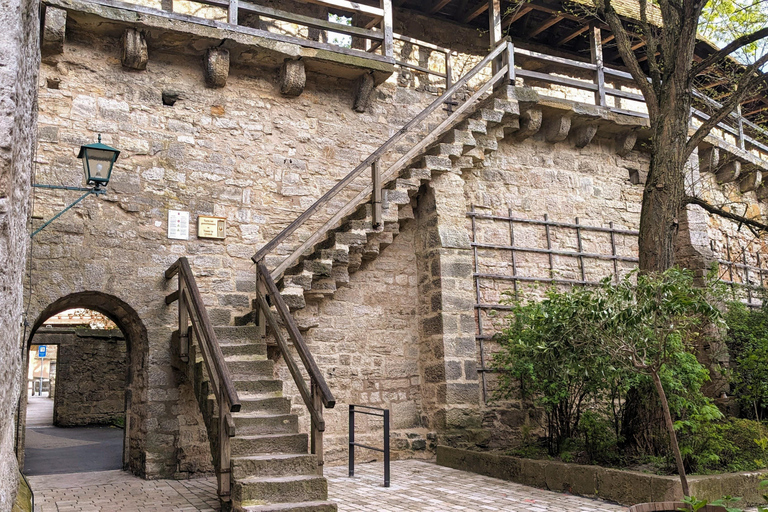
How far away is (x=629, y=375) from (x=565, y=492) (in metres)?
1.21

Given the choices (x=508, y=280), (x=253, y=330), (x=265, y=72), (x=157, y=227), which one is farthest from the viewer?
(x=508, y=280)

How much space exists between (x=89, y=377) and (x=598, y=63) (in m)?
10.5

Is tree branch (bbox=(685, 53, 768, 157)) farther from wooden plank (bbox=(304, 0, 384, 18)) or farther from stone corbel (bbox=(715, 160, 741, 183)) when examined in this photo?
stone corbel (bbox=(715, 160, 741, 183))

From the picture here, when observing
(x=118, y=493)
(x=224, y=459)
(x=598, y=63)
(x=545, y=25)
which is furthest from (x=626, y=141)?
(x=118, y=493)

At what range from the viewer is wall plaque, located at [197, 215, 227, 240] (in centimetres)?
713

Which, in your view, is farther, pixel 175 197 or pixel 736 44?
pixel 175 197

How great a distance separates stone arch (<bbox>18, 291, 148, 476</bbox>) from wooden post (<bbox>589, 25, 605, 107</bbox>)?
6.80 m

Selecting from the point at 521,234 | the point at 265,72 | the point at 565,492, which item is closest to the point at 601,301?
the point at 565,492

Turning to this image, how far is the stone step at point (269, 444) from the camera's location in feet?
16.5

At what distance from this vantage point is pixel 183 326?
245 inches

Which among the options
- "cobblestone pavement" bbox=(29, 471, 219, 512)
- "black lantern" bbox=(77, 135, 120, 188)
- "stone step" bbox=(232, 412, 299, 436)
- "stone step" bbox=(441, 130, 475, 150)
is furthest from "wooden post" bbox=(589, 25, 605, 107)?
"cobblestone pavement" bbox=(29, 471, 219, 512)

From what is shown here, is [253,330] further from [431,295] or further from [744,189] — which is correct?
[744,189]

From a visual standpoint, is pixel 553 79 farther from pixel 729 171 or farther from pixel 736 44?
pixel 729 171

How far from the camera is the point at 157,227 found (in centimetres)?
A: 694
